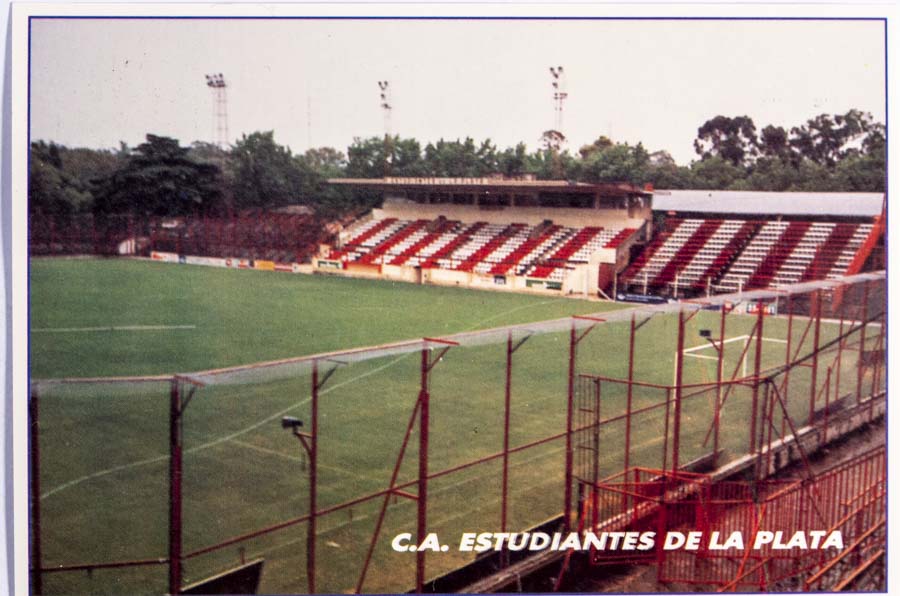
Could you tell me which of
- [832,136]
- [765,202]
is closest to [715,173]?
[765,202]

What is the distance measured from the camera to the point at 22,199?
5367 millimetres

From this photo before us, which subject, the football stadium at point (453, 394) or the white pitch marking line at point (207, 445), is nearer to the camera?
the football stadium at point (453, 394)

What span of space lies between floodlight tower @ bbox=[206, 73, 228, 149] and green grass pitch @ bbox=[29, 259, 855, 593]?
1.72 meters

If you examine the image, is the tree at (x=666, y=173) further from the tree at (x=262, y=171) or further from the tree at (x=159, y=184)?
the tree at (x=159, y=184)

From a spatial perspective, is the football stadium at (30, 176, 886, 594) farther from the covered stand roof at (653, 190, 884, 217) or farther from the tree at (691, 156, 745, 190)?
the tree at (691, 156, 745, 190)

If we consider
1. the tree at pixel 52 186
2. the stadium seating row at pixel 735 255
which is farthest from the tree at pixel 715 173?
the tree at pixel 52 186

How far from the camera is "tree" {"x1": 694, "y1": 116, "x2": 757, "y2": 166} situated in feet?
25.3

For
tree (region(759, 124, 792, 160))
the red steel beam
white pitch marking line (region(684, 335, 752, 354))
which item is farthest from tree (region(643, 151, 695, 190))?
the red steel beam

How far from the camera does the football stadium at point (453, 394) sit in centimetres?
594

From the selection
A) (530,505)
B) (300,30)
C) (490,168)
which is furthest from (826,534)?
(490,168)

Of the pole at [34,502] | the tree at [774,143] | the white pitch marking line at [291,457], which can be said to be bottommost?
the white pitch marking line at [291,457]

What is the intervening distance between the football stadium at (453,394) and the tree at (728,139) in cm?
142

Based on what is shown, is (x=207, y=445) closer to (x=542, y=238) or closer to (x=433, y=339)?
(x=433, y=339)

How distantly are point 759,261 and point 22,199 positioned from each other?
1451cm
